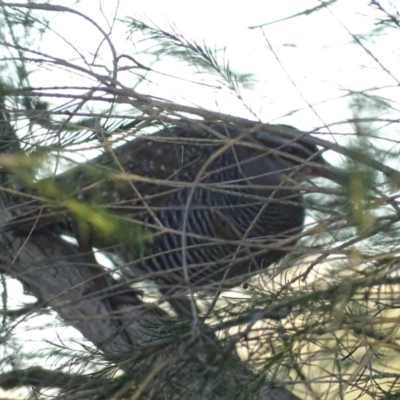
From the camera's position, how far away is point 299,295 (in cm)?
158

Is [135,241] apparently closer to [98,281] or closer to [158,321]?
[158,321]

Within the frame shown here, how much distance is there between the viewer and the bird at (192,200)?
5.61ft

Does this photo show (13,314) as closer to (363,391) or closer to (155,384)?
(155,384)

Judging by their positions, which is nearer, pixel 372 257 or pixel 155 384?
pixel 372 257

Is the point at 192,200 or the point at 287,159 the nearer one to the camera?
the point at 287,159

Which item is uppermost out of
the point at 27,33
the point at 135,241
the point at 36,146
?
the point at 27,33

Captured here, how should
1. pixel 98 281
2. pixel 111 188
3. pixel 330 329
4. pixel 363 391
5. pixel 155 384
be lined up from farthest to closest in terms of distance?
pixel 98 281 < pixel 111 188 < pixel 363 391 < pixel 155 384 < pixel 330 329

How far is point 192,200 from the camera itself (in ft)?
9.48

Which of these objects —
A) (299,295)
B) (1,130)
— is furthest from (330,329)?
(1,130)

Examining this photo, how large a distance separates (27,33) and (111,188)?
413 mm

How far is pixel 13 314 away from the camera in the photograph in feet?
7.19

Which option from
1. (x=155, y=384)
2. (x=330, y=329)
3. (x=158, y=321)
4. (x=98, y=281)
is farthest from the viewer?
(x=98, y=281)

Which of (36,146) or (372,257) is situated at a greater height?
(36,146)

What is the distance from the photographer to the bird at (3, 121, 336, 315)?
67.3 inches
